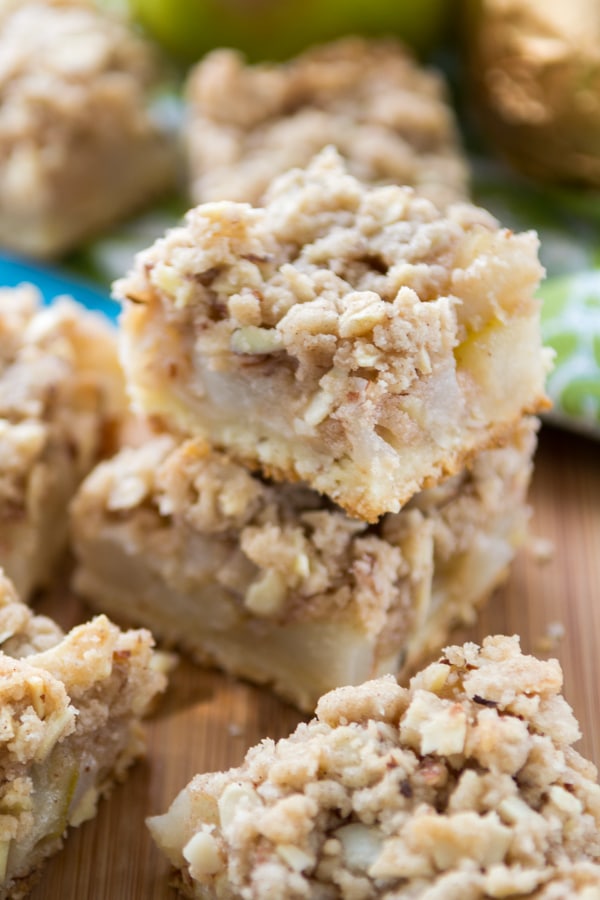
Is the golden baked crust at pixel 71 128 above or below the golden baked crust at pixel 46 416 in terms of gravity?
above

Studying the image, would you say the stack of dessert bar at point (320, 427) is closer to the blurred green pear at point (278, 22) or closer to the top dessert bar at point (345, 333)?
the top dessert bar at point (345, 333)

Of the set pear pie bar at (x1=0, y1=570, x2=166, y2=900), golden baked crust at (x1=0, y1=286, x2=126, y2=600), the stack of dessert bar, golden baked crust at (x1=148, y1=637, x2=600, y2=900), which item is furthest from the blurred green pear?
golden baked crust at (x1=148, y1=637, x2=600, y2=900)

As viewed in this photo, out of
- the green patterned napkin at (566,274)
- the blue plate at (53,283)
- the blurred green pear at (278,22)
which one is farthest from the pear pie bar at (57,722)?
the blurred green pear at (278,22)

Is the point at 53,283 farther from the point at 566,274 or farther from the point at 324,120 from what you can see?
the point at 566,274

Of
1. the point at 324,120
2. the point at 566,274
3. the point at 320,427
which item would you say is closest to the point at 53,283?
the point at 324,120

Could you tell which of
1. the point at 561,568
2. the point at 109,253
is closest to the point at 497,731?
the point at 561,568

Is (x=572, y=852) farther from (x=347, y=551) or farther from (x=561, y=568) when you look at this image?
(x=561, y=568)
